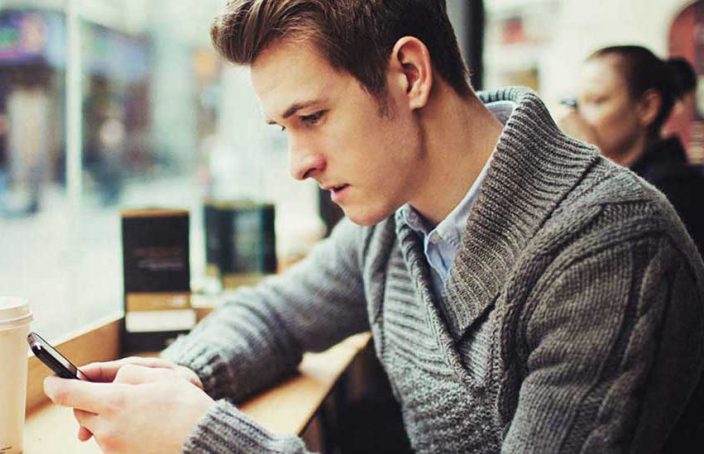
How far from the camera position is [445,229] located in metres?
1.13

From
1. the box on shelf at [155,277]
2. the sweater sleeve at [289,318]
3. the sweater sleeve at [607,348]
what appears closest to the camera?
the sweater sleeve at [607,348]

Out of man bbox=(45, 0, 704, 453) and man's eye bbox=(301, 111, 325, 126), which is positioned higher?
man's eye bbox=(301, 111, 325, 126)

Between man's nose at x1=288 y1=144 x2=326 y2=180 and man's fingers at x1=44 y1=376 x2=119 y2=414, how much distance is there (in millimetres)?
425

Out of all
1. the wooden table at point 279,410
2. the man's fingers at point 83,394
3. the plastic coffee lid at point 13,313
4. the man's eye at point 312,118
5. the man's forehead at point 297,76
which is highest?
the man's forehead at point 297,76

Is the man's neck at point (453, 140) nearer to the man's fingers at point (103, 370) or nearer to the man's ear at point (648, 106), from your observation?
the man's fingers at point (103, 370)

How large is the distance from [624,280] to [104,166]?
30.4ft

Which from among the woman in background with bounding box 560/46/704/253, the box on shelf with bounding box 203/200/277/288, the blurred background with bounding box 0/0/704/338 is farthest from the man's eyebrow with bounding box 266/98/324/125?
the woman in background with bounding box 560/46/704/253

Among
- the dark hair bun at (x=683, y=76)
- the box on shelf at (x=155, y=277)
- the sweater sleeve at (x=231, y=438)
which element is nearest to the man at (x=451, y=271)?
the sweater sleeve at (x=231, y=438)

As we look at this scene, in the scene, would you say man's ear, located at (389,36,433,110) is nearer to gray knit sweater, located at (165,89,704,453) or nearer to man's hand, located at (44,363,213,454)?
gray knit sweater, located at (165,89,704,453)

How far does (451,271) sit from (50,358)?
587 millimetres

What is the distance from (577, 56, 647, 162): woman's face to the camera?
255 centimetres

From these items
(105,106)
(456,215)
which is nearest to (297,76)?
(456,215)

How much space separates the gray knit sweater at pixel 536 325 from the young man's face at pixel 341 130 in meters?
0.14

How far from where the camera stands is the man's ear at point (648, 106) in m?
2.55
